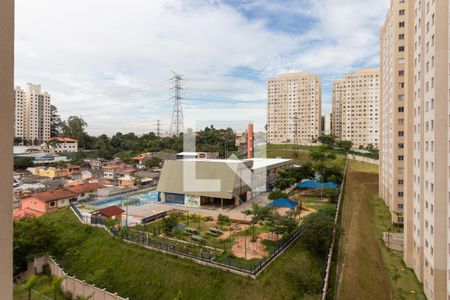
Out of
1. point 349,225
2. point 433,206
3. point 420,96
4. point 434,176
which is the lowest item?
point 349,225

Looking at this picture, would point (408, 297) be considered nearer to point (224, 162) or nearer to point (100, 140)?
point (224, 162)

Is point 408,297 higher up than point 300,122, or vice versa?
point 300,122

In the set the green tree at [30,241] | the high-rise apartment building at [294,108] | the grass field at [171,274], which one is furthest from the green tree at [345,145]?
the green tree at [30,241]

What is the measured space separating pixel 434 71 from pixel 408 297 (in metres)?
9.51

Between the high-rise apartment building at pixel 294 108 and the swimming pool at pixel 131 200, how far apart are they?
40673mm

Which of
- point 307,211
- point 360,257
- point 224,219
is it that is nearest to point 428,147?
point 360,257

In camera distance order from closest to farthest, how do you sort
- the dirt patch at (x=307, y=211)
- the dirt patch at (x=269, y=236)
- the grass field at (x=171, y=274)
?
the grass field at (x=171, y=274), the dirt patch at (x=269, y=236), the dirt patch at (x=307, y=211)

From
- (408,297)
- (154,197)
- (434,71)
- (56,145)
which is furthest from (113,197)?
(56,145)

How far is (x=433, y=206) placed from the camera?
1132cm

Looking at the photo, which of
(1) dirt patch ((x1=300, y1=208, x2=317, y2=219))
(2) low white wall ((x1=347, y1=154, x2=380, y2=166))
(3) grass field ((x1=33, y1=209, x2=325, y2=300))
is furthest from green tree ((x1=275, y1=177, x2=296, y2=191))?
(2) low white wall ((x1=347, y1=154, x2=380, y2=166))

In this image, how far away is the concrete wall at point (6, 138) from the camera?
207 cm

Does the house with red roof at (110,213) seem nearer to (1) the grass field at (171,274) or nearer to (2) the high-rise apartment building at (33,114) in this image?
(1) the grass field at (171,274)

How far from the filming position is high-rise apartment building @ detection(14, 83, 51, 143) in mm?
44844

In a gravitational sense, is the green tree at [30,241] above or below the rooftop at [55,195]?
below
